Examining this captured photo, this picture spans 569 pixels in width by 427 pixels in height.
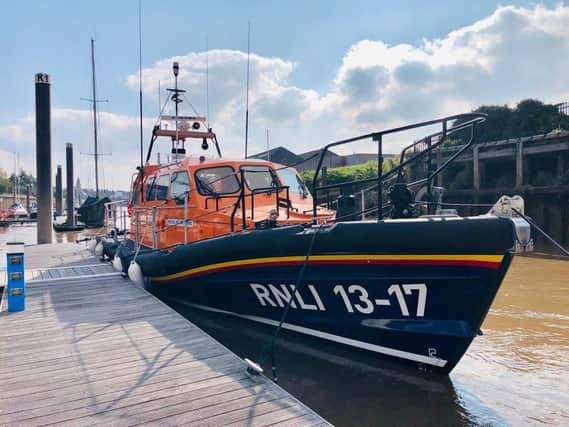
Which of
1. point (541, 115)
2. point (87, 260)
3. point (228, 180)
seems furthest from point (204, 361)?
point (541, 115)

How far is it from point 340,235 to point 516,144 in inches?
520

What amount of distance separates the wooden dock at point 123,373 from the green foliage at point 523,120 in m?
17.7

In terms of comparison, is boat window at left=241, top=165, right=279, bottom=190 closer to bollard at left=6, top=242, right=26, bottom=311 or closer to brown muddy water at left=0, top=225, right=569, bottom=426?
brown muddy water at left=0, top=225, right=569, bottom=426

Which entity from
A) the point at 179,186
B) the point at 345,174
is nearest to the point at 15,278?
the point at 179,186

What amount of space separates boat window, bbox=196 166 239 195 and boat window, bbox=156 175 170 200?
2.58ft

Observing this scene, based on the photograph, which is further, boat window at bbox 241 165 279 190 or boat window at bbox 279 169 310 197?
boat window at bbox 279 169 310 197

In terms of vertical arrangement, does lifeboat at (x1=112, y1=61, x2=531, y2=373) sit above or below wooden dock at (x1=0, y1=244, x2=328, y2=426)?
above

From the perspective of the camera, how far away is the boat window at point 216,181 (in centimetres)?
588

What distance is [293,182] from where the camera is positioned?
6.64m

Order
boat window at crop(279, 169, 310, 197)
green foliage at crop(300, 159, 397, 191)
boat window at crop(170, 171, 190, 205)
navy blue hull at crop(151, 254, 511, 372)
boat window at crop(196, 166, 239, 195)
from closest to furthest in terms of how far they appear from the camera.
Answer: navy blue hull at crop(151, 254, 511, 372) < boat window at crop(196, 166, 239, 195) < boat window at crop(170, 171, 190, 205) < boat window at crop(279, 169, 310, 197) < green foliage at crop(300, 159, 397, 191)

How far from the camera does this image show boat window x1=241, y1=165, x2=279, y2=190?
238 inches

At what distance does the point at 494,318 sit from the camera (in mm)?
6273

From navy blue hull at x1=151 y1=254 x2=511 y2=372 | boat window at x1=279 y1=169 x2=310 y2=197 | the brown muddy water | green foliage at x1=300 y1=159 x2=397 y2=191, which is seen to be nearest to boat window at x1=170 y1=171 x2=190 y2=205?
boat window at x1=279 y1=169 x2=310 y2=197

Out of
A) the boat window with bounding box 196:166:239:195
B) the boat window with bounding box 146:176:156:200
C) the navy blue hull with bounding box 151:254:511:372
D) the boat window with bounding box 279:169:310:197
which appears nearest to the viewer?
the navy blue hull with bounding box 151:254:511:372
